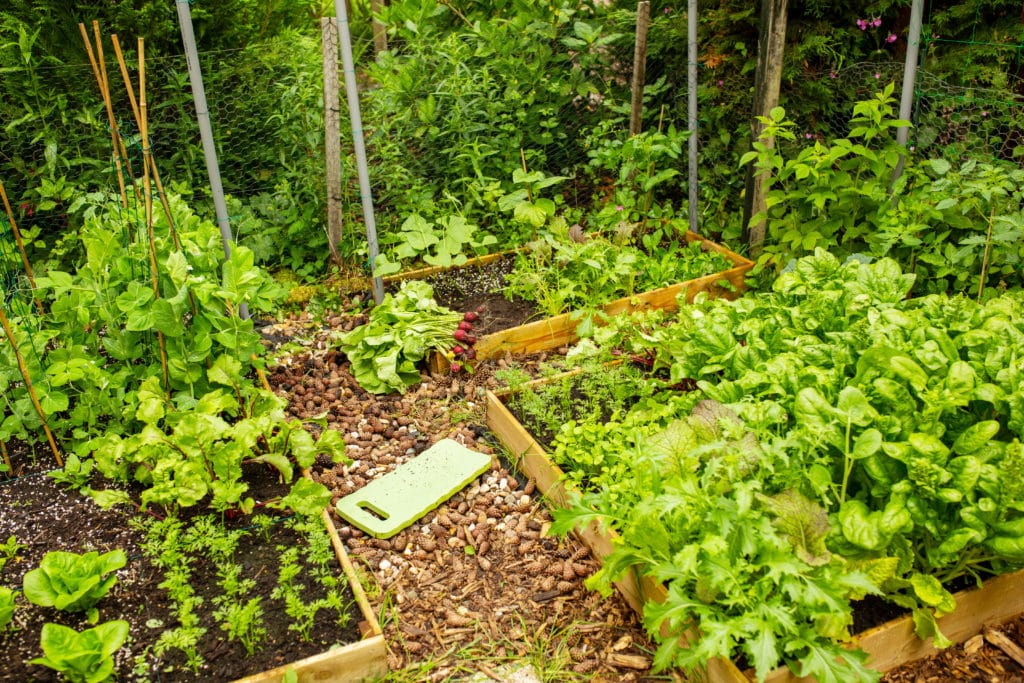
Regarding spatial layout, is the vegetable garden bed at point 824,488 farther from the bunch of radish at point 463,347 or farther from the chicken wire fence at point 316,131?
the chicken wire fence at point 316,131

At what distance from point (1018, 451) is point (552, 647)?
5.16 ft

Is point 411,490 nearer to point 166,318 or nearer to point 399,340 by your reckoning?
point 399,340

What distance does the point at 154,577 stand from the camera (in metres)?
2.81

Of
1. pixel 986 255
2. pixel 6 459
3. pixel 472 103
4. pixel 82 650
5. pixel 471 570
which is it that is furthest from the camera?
pixel 472 103

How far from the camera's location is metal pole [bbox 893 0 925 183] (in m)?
4.11

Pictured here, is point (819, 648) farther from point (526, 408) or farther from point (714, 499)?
point (526, 408)

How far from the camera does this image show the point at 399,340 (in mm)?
4176

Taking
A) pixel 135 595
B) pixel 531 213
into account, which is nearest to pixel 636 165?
pixel 531 213

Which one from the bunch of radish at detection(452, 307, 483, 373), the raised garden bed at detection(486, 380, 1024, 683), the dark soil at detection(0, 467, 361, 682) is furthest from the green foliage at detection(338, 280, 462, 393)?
the raised garden bed at detection(486, 380, 1024, 683)

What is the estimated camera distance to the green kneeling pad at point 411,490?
3.30 meters

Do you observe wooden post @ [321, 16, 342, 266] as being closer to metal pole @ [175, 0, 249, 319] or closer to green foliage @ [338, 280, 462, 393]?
metal pole @ [175, 0, 249, 319]

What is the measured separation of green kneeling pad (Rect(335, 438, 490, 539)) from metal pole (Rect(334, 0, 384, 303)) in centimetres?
139

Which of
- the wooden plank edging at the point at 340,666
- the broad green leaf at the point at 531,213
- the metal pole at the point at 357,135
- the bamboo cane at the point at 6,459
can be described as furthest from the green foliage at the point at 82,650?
the broad green leaf at the point at 531,213

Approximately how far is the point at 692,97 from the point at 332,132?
2258mm
